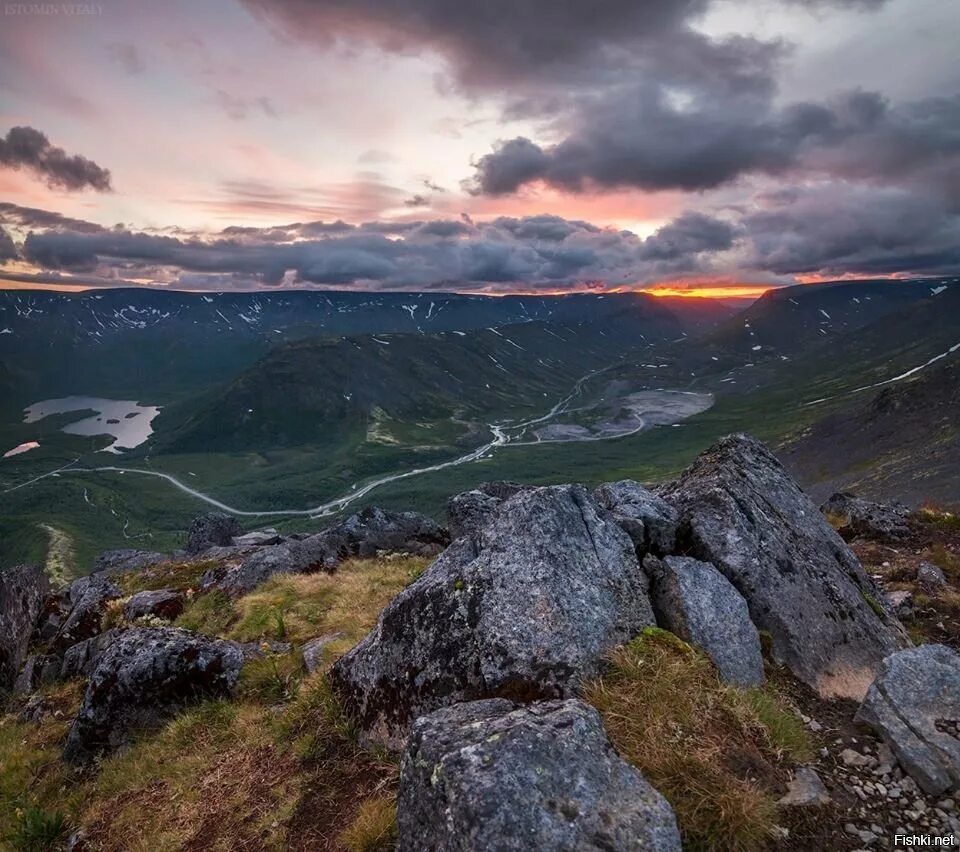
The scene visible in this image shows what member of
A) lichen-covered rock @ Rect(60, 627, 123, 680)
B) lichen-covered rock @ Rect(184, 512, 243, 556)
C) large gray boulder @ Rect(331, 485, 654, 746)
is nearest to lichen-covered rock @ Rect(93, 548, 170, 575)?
lichen-covered rock @ Rect(184, 512, 243, 556)

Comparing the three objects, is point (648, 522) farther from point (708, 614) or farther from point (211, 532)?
point (211, 532)

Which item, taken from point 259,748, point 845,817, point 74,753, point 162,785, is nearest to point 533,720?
point 845,817

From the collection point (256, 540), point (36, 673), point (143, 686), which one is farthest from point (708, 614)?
point (256, 540)

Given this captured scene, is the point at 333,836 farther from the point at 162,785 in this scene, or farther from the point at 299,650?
the point at 299,650

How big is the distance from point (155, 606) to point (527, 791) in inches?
877

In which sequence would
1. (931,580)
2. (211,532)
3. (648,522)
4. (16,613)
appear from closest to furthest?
(648,522)
(931,580)
(16,613)
(211,532)

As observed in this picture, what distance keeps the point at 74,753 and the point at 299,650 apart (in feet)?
18.2

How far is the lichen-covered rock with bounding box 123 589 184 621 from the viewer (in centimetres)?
2295

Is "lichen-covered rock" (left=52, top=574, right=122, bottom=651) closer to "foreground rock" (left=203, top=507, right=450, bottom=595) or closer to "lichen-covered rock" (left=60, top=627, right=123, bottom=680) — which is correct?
"lichen-covered rock" (left=60, top=627, right=123, bottom=680)

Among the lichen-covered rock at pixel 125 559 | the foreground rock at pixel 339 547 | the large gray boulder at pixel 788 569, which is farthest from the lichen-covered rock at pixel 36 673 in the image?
the lichen-covered rock at pixel 125 559

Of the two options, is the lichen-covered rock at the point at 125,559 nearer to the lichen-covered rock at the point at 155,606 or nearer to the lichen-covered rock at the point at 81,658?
the lichen-covered rock at the point at 155,606

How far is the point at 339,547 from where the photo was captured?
3428 cm

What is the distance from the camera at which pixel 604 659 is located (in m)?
10.5

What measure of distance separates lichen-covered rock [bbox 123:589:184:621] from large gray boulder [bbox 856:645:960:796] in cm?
2364
